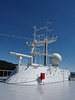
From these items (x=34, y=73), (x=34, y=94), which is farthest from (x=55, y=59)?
(x=34, y=94)

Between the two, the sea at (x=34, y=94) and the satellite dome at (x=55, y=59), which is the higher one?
the satellite dome at (x=55, y=59)

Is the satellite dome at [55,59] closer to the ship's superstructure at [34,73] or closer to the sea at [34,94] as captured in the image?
the ship's superstructure at [34,73]

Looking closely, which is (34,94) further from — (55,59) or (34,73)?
(55,59)

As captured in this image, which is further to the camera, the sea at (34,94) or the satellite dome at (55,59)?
the satellite dome at (55,59)

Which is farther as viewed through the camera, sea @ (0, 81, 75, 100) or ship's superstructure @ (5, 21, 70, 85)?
ship's superstructure @ (5, 21, 70, 85)

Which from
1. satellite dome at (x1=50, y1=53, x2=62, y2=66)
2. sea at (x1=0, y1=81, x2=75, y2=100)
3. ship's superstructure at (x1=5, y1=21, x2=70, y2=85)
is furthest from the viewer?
satellite dome at (x1=50, y1=53, x2=62, y2=66)

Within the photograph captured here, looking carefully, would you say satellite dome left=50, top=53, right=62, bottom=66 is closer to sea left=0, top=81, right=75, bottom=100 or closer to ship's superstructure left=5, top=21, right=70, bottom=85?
ship's superstructure left=5, top=21, right=70, bottom=85

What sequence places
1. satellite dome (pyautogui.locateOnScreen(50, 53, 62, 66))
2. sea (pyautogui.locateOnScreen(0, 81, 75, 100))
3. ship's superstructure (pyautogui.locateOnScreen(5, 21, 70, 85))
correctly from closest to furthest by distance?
1. sea (pyautogui.locateOnScreen(0, 81, 75, 100))
2. ship's superstructure (pyautogui.locateOnScreen(5, 21, 70, 85))
3. satellite dome (pyautogui.locateOnScreen(50, 53, 62, 66))

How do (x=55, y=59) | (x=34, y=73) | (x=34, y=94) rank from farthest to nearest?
(x=55, y=59), (x=34, y=73), (x=34, y=94)

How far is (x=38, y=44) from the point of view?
21172 millimetres

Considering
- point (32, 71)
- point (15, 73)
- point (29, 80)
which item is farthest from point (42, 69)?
point (15, 73)

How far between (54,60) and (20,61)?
8.17 m

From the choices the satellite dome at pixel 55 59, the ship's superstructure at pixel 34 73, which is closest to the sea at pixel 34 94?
the ship's superstructure at pixel 34 73

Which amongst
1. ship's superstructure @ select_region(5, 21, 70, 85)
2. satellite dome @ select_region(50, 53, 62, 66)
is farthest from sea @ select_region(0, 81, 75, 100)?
satellite dome @ select_region(50, 53, 62, 66)
